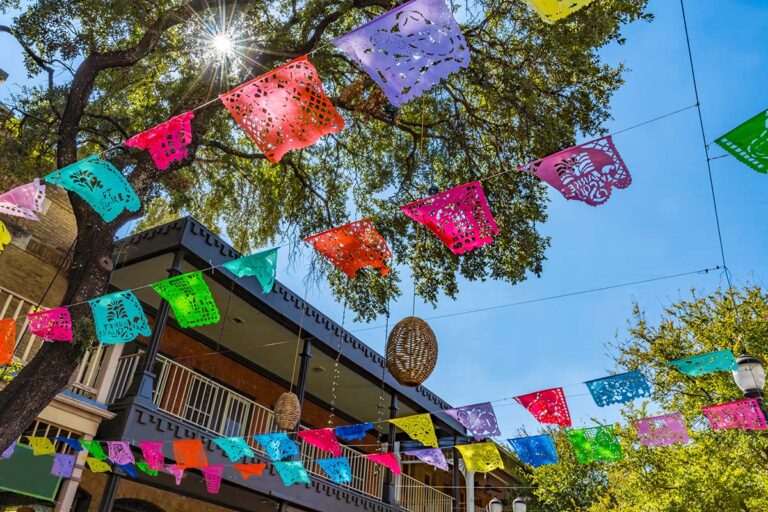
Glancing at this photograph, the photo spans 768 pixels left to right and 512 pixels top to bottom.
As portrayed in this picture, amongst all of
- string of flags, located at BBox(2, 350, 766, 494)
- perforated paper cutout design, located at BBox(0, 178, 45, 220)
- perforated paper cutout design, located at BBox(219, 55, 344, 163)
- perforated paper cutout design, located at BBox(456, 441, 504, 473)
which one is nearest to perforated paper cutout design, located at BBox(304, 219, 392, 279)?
perforated paper cutout design, located at BBox(219, 55, 344, 163)

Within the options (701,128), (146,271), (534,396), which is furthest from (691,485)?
(146,271)

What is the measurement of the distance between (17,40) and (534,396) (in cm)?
939

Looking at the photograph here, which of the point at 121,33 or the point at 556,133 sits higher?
the point at 121,33

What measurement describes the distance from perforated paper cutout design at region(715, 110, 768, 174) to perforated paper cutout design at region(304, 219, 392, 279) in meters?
3.52

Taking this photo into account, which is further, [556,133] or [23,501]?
[556,133]

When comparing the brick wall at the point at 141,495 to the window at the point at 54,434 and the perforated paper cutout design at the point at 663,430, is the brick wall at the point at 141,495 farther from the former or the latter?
the perforated paper cutout design at the point at 663,430

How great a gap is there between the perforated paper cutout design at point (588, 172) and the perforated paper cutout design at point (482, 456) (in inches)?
260

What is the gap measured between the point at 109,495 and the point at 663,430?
8.03 meters

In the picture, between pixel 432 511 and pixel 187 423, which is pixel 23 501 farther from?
pixel 432 511

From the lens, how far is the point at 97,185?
→ 201 inches

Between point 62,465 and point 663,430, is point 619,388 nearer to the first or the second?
point 663,430

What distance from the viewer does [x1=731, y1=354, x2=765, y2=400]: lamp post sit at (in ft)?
19.1

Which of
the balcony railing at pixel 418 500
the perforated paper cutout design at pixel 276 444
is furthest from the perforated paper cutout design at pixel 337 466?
the balcony railing at pixel 418 500

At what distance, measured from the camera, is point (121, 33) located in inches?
336
